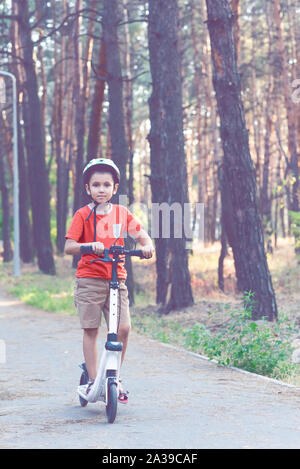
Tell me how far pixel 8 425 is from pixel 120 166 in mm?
11661

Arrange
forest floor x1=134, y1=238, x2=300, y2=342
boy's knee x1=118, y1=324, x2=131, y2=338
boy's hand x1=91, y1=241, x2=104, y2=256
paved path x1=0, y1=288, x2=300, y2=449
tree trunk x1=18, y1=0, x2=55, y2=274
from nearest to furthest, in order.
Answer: paved path x1=0, y1=288, x2=300, y2=449, boy's hand x1=91, y1=241, x2=104, y2=256, boy's knee x1=118, y1=324, x2=131, y2=338, forest floor x1=134, y1=238, x2=300, y2=342, tree trunk x1=18, y1=0, x2=55, y2=274

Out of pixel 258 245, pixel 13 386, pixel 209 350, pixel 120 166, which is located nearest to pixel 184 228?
pixel 120 166

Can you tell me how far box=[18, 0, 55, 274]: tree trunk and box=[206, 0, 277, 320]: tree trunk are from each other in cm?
1451

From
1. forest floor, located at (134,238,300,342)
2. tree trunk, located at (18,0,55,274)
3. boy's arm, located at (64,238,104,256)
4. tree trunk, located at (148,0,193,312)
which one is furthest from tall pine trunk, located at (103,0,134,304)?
boy's arm, located at (64,238,104,256)

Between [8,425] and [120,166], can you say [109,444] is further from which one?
[120,166]

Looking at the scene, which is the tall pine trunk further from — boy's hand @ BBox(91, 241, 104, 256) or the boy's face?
boy's hand @ BBox(91, 241, 104, 256)

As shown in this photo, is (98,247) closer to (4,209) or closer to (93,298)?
(93,298)

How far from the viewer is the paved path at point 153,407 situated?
225 inches

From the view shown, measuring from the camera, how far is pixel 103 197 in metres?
6.75

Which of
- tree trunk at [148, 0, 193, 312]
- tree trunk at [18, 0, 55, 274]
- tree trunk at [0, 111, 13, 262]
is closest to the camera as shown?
tree trunk at [148, 0, 193, 312]

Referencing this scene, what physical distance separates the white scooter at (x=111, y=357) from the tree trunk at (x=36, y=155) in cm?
2169

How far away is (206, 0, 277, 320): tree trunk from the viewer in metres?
13.6

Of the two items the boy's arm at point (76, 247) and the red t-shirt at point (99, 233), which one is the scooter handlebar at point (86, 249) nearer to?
the boy's arm at point (76, 247)
